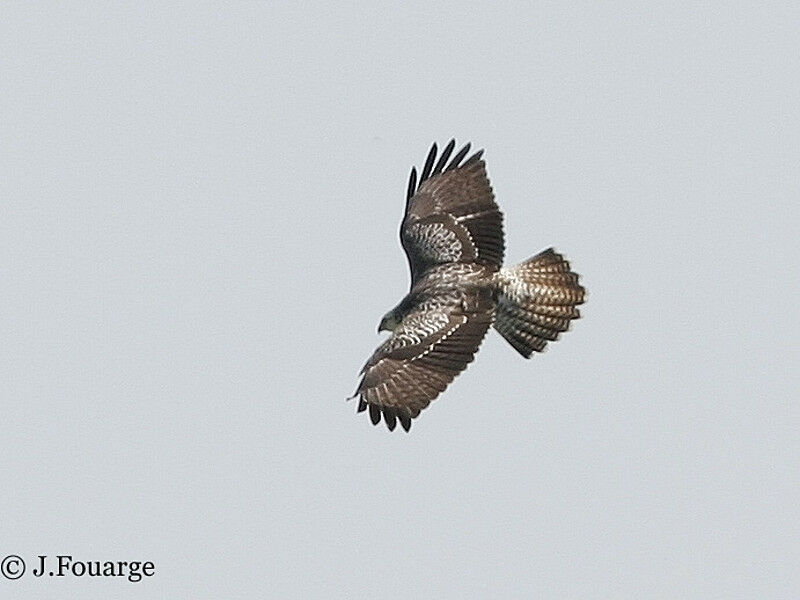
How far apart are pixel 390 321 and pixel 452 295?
2.30ft

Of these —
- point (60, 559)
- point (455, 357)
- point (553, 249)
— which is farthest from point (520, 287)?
point (60, 559)

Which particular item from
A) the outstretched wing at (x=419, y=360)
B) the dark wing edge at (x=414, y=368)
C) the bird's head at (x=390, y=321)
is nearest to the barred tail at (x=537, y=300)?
the outstretched wing at (x=419, y=360)

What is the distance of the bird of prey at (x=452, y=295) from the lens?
49.7 feet

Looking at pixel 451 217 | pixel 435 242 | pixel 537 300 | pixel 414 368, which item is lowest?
pixel 414 368

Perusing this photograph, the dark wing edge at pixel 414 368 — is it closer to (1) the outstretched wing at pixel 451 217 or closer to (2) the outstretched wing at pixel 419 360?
(2) the outstretched wing at pixel 419 360

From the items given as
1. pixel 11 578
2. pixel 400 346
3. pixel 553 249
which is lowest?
pixel 11 578

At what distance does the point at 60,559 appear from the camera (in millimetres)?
16609

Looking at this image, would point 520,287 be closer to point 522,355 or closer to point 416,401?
point 522,355

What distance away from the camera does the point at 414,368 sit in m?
15.3

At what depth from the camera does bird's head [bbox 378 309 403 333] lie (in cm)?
1669

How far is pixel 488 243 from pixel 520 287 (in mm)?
779

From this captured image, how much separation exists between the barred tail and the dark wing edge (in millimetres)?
694

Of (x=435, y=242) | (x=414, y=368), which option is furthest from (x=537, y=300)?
(x=414, y=368)

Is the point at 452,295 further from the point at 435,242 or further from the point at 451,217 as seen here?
the point at 451,217
